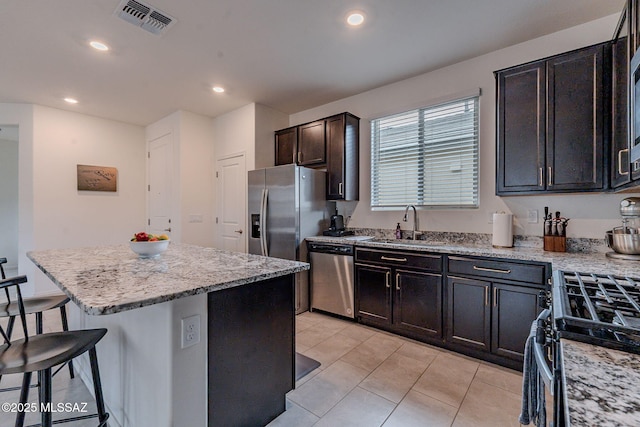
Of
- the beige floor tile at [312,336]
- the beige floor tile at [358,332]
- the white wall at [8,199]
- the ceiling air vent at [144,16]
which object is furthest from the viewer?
the white wall at [8,199]

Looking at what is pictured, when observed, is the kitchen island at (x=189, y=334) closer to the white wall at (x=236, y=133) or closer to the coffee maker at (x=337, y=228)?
the coffee maker at (x=337, y=228)

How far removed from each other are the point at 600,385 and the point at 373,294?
8.16 ft

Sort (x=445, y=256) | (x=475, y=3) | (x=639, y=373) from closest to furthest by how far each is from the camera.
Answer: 1. (x=639, y=373)
2. (x=475, y=3)
3. (x=445, y=256)

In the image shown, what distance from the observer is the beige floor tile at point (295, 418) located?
1.65 meters

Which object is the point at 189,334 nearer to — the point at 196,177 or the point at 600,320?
the point at 600,320

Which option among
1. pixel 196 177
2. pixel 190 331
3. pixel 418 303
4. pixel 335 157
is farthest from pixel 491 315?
pixel 196 177

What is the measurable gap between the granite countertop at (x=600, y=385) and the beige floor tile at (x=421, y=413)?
132 centimetres

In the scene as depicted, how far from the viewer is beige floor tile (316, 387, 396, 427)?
1674 millimetres

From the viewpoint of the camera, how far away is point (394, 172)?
11.5 ft

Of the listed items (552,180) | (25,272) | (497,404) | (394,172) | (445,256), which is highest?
(394,172)

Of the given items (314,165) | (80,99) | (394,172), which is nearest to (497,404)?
(394,172)

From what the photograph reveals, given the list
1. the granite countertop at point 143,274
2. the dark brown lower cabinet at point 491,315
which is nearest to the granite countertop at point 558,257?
the dark brown lower cabinet at point 491,315

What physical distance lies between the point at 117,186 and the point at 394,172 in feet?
15.4

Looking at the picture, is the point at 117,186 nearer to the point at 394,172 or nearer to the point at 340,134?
the point at 340,134
